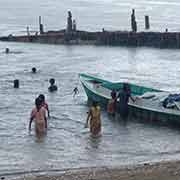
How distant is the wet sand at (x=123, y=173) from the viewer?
46.1 feet

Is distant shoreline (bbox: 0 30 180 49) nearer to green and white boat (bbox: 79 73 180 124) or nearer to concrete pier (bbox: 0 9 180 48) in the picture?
concrete pier (bbox: 0 9 180 48)

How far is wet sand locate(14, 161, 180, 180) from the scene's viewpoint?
14039 millimetres

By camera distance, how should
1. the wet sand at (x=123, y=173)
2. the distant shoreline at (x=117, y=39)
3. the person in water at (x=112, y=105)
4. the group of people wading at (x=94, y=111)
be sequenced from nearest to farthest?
the wet sand at (x=123, y=173), the group of people wading at (x=94, y=111), the person in water at (x=112, y=105), the distant shoreline at (x=117, y=39)

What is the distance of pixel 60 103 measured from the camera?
3045cm

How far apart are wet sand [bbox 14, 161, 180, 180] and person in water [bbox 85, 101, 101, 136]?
4.07 metres

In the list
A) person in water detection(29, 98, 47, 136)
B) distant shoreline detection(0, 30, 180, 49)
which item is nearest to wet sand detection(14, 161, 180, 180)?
person in water detection(29, 98, 47, 136)

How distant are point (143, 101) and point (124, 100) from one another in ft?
2.47

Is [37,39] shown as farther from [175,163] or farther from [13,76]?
[175,163]

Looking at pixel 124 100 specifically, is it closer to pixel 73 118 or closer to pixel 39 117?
pixel 73 118

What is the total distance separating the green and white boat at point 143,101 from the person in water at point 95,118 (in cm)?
313

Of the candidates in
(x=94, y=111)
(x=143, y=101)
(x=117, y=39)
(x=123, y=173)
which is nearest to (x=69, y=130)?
(x=94, y=111)

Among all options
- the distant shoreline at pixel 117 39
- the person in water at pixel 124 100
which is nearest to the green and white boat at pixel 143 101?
the person in water at pixel 124 100

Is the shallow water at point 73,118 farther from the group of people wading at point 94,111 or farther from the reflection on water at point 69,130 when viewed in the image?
the group of people wading at point 94,111

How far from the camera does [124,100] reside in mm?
25000
